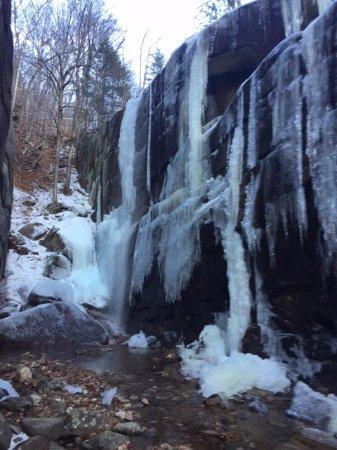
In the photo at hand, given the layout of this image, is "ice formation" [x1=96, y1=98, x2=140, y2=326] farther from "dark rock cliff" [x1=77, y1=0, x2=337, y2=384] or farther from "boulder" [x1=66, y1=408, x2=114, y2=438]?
"boulder" [x1=66, y1=408, x2=114, y2=438]

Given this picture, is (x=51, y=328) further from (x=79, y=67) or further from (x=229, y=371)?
(x=79, y=67)

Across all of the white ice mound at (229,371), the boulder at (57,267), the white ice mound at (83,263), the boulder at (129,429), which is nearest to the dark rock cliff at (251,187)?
the white ice mound at (229,371)

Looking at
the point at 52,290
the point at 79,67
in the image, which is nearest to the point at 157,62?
the point at 79,67

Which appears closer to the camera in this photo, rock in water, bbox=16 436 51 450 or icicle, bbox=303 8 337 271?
rock in water, bbox=16 436 51 450

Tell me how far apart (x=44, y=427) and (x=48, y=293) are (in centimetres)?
768

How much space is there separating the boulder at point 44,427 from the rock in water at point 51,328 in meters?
5.17

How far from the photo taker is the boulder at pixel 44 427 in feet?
14.3

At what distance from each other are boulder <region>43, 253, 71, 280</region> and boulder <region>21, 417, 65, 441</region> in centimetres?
975

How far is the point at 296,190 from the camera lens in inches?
276

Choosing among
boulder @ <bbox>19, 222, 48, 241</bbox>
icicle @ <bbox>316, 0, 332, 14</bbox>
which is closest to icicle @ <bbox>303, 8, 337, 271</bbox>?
icicle @ <bbox>316, 0, 332, 14</bbox>

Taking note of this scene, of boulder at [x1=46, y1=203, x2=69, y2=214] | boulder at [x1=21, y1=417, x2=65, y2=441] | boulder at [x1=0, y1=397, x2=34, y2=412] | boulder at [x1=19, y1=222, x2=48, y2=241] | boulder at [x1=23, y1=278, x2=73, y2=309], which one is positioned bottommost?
boulder at [x1=21, y1=417, x2=65, y2=441]

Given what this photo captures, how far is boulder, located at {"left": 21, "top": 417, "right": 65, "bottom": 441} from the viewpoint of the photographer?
14.3 feet

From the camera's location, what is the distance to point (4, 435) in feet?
13.0

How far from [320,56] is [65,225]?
1193 cm
